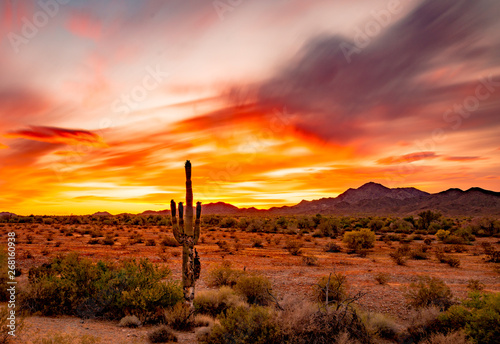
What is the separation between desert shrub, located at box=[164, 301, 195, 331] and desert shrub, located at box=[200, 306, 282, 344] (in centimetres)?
Answer: 195

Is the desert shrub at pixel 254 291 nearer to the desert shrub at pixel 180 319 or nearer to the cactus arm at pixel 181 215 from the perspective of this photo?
the desert shrub at pixel 180 319

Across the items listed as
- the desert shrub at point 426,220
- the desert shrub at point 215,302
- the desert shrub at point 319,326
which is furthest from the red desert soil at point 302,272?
the desert shrub at point 426,220

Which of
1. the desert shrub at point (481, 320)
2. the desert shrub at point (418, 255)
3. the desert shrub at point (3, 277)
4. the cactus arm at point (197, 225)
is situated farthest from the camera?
the desert shrub at point (418, 255)

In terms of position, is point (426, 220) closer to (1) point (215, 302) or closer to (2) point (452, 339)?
(1) point (215, 302)

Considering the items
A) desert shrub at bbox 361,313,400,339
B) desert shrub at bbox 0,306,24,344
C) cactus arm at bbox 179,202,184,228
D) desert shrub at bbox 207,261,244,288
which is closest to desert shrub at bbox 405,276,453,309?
desert shrub at bbox 361,313,400,339

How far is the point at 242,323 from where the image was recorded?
320 inches

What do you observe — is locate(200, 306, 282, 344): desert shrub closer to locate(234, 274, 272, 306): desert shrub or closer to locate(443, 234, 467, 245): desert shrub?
locate(234, 274, 272, 306): desert shrub

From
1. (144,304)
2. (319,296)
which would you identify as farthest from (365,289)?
(144,304)

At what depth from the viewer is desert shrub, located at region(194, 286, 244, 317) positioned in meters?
11.9

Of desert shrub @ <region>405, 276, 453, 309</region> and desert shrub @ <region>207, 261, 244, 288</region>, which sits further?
desert shrub @ <region>207, 261, 244, 288</region>

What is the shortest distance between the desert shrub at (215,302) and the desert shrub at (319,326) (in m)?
4.06

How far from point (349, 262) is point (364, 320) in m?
16.3

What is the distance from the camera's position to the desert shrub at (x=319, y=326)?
779 centimetres

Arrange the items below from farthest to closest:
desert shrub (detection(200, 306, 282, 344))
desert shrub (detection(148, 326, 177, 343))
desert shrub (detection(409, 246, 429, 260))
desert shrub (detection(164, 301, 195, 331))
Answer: desert shrub (detection(409, 246, 429, 260)) < desert shrub (detection(164, 301, 195, 331)) < desert shrub (detection(148, 326, 177, 343)) < desert shrub (detection(200, 306, 282, 344))
